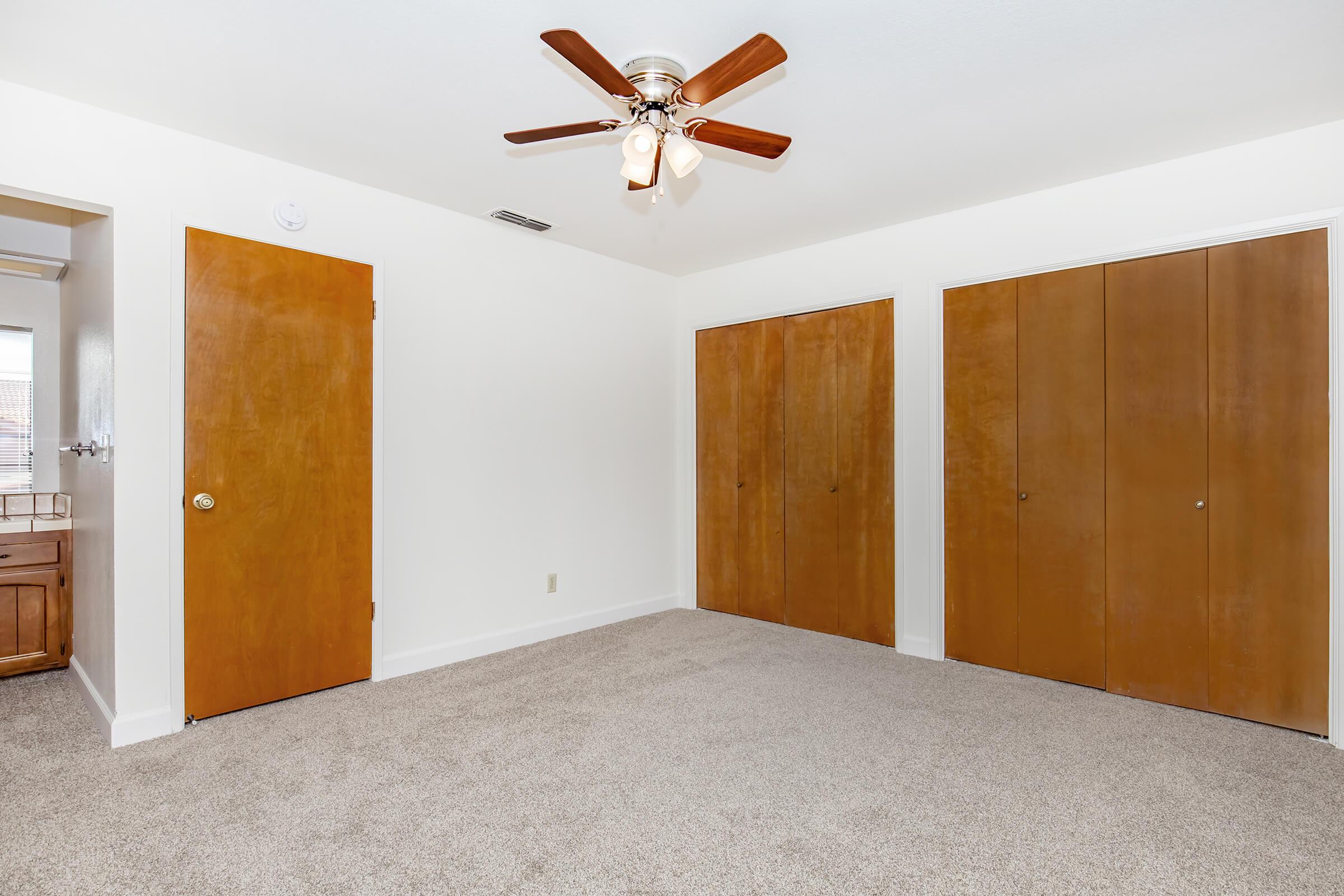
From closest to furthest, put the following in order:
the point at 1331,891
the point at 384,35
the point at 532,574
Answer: the point at 1331,891 < the point at 384,35 < the point at 532,574

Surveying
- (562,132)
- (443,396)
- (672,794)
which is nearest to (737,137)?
(562,132)

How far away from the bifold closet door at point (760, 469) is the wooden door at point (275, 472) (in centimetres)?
240

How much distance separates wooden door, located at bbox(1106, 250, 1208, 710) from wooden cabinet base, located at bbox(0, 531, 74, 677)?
5.24 m

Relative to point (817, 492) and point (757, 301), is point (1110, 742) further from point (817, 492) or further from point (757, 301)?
point (757, 301)

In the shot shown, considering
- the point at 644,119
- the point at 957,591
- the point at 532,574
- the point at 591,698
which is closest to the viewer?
the point at 644,119

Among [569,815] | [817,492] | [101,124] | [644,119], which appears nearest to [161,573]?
[101,124]

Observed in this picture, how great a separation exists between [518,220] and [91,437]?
225cm

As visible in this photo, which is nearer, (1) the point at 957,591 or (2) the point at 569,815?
(2) the point at 569,815

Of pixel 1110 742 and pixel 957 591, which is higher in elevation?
pixel 957 591

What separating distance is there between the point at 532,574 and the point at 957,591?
243 cm

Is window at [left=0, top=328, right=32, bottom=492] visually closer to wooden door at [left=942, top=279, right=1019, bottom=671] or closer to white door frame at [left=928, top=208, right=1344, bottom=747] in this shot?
wooden door at [left=942, top=279, right=1019, bottom=671]

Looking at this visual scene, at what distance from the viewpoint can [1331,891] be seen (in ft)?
5.67

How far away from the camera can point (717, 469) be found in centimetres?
474

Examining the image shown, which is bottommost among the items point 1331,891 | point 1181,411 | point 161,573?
point 1331,891
